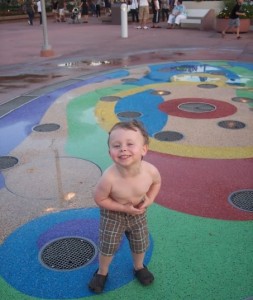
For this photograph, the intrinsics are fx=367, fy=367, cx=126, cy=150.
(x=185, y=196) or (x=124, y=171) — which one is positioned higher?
(x=124, y=171)

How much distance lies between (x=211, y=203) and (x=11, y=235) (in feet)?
6.73

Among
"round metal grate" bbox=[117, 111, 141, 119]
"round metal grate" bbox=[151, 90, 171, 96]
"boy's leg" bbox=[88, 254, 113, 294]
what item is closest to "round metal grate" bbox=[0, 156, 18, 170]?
"round metal grate" bbox=[117, 111, 141, 119]

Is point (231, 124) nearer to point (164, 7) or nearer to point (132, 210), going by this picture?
point (132, 210)

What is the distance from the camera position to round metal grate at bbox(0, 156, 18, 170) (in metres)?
4.89

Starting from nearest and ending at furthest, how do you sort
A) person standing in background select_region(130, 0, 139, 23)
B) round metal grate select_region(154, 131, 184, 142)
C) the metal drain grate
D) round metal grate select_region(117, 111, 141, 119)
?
the metal drain grate
round metal grate select_region(154, 131, 184, 142)
round metal grate select_region(117, 111, 141, 119)
person standing in background select_region(130, 0, 139, 23)

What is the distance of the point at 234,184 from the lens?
14.1 ft

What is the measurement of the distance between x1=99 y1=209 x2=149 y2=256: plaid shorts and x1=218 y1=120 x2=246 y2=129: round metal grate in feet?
13.3

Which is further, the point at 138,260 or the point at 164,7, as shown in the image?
the point at 164,7

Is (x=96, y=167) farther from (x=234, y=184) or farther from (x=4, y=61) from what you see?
(x=4, y=61)

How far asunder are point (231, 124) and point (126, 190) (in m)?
4.40

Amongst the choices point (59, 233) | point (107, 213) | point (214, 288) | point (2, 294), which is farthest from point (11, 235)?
point (214, 288)

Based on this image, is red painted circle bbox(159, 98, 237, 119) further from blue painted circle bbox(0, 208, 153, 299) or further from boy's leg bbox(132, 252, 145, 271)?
boy's leg bbox(132, 252, 145, 271)

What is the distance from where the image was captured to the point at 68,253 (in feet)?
10.4

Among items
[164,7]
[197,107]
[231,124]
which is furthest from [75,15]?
[231,124]
